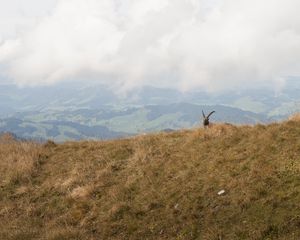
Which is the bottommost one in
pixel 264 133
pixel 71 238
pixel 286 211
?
pixel 71 238

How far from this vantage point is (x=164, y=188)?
49.5ft

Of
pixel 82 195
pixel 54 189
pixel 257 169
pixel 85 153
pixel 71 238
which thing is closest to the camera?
pixel 71 238

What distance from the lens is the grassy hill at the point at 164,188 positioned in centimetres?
1212

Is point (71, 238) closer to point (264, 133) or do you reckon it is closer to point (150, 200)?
point (150, 200)

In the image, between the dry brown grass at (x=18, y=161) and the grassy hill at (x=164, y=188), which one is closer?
the grassy hill at (x=164, y=188)

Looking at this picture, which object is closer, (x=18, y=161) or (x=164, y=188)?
(x=164, y=188)

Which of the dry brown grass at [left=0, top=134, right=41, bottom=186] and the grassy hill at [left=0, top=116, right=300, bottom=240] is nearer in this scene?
the grassy hill at [left=0, top=116, right=300, bottom=240]

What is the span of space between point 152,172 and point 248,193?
15.2 ft

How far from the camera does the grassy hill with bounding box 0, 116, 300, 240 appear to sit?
477 inches

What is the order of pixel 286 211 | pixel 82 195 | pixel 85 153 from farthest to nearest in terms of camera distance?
pixel 85 153, pixel 82 195, pixel 286 211

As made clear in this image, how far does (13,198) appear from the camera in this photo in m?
17.4

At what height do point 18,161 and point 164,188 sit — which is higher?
point 18,161

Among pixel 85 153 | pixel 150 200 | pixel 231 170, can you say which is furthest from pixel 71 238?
pixel 85 153

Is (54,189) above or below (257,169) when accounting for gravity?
below
